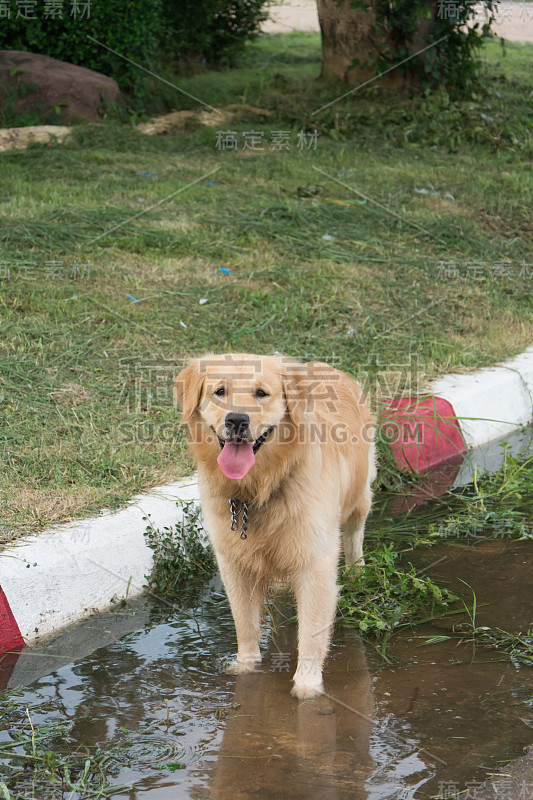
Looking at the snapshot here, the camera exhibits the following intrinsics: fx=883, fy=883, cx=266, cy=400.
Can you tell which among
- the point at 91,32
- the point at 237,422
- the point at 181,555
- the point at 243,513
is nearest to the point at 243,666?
the point at 243,513

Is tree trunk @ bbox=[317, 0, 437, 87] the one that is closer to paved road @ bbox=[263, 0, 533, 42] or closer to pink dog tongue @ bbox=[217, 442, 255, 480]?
paved road @ bbox=[263, 0, 533, 42]

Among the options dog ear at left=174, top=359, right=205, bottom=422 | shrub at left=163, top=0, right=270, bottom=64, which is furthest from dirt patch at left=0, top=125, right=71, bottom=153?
dog ear at left=174, top=359, right=205, bottom=422

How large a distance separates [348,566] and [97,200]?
574cm

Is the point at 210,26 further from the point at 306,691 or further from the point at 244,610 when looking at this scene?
the point at 306,691

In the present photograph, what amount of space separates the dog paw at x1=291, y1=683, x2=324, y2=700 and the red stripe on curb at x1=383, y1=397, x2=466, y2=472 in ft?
7.87

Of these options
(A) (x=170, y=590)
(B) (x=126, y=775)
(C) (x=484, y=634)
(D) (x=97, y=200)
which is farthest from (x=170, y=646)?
(D) (x=97, y=200)

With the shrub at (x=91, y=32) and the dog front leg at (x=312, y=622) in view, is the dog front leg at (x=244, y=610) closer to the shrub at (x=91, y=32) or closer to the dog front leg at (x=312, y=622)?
the dog front leg at (x=312, y=622)

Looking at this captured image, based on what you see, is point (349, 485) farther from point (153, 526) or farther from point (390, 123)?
point (390, 123)

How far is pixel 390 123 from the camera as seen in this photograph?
41.4ft

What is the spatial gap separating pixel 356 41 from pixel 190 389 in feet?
37.9

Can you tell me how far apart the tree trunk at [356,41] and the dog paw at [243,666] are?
1131cm

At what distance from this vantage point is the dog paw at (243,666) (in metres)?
3.91

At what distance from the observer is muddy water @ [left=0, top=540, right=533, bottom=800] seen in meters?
3.13

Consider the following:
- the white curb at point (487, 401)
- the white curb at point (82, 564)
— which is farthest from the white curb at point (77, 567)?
the white curb at point (487, 401)
